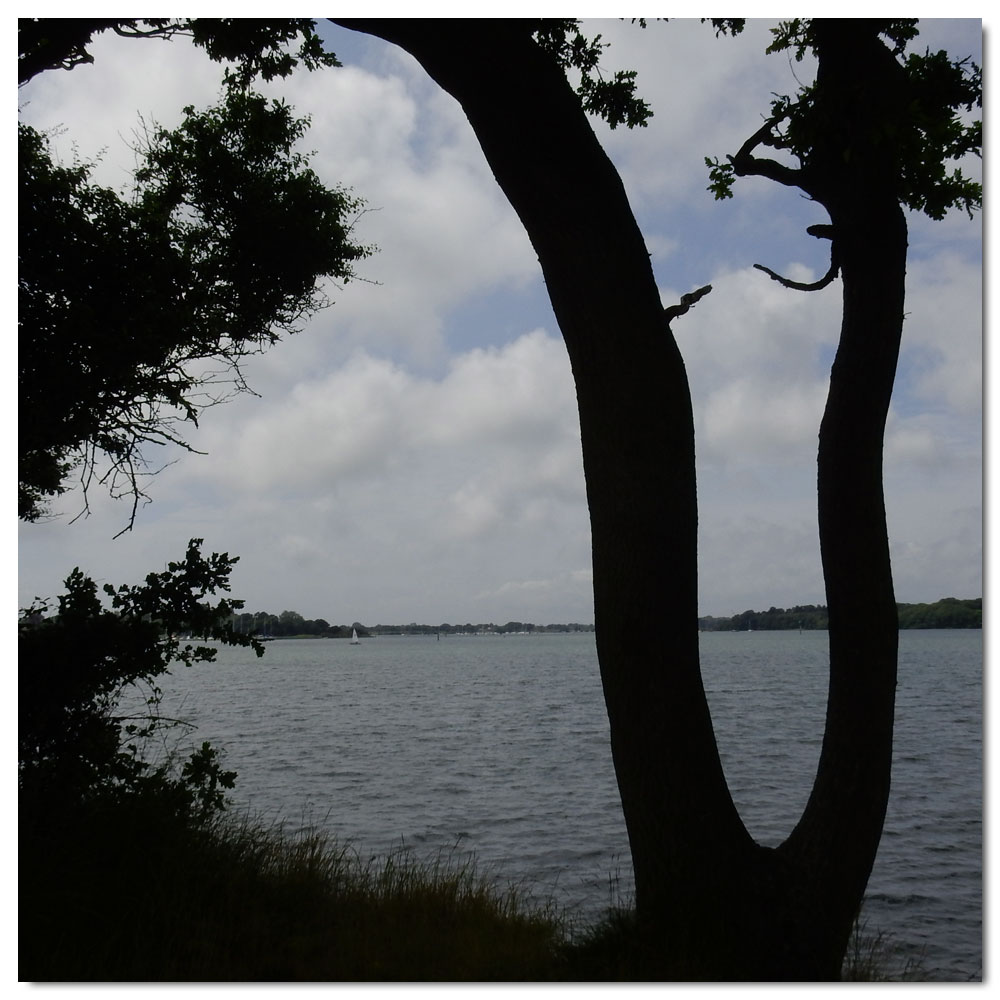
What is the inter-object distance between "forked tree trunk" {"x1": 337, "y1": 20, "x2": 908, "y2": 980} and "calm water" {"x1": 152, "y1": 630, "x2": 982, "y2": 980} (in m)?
2.53

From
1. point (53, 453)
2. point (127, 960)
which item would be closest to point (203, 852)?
point (127, 960)

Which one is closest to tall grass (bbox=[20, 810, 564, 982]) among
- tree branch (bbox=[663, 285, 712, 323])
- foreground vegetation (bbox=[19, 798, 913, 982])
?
foreground vegetation (bbox=[19, 798, 913, 982])

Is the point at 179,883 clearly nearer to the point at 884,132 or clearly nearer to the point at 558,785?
the point at 884,132

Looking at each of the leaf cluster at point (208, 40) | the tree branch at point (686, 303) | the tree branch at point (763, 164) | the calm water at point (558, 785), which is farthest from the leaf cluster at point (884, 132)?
the calm water at point (558, 785)

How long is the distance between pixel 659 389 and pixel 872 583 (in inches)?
57.1

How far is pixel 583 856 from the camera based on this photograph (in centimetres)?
1188

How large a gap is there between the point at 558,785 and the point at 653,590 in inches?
537

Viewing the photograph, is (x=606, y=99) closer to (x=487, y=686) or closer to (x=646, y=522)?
(x=646, y=522)

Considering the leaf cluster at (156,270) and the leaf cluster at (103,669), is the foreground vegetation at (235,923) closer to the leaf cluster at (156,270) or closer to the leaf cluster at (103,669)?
the leaf cluster at (103,669)

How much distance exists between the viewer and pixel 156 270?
627cm

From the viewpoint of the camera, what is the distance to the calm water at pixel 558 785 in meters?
10.9

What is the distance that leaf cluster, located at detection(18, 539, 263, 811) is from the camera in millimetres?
5160

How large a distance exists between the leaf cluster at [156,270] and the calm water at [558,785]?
16.0 feet

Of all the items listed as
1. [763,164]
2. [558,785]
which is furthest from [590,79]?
[558,785]
